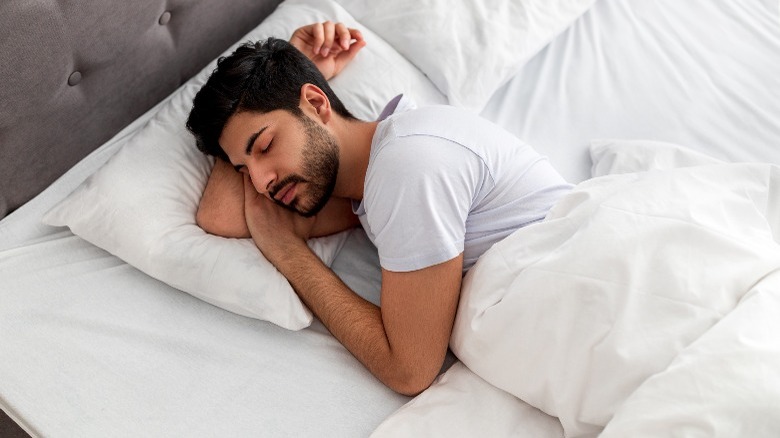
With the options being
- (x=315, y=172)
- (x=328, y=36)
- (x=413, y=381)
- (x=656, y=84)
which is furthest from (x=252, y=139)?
(x=656, y=84)

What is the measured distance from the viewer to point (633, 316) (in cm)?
100

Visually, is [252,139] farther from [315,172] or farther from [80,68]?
[80,68]

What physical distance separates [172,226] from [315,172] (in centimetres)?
28

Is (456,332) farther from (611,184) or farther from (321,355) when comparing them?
(611,184)

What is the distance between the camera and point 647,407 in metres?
0.91

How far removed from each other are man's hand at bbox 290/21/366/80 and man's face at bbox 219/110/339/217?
9.9 inches

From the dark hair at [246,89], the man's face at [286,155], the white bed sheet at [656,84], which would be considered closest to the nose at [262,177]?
the man's face at [286,155]

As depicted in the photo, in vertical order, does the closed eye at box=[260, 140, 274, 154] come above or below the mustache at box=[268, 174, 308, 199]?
above

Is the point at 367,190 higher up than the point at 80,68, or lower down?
lower down

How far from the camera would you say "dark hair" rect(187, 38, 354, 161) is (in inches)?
52.1

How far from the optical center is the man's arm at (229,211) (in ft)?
4.38

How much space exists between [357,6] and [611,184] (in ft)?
2.74

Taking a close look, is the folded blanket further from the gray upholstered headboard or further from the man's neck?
the gray upholstered headboard

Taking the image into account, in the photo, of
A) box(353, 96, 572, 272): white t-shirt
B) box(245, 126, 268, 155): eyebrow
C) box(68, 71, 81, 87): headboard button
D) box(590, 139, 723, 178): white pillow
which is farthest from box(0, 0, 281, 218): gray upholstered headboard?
box(590, 139, 723, 178): white pillow
